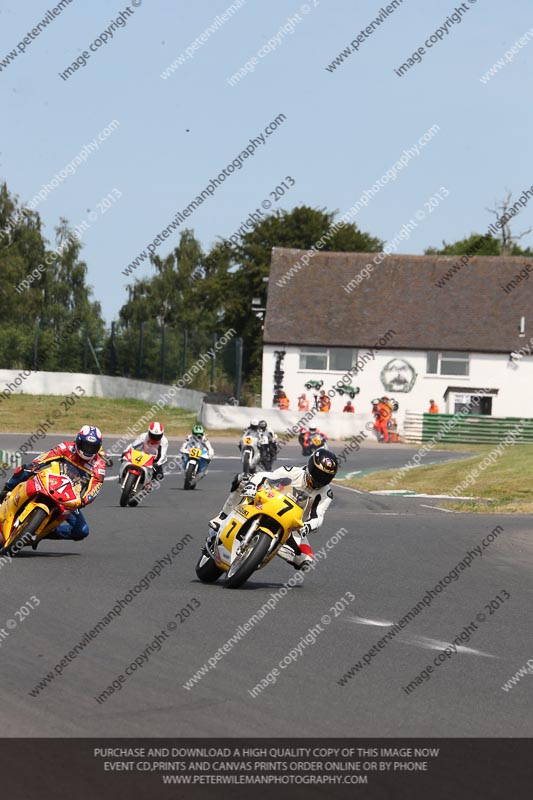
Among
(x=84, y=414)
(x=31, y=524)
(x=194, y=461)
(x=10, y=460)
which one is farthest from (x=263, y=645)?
(x=84, y=414)

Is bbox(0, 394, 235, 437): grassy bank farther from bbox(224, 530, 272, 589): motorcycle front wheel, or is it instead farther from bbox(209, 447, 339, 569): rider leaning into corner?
bbox(224, 530, 272, 589): motorcycle front wheel

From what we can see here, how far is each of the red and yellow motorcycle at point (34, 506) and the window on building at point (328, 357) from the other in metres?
47.9

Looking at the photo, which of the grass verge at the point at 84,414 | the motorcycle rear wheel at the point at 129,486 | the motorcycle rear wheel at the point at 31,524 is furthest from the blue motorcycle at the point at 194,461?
the grass verge at the point at 84,414

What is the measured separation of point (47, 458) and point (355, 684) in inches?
238

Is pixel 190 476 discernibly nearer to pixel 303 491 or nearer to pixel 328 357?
pixel 303 491

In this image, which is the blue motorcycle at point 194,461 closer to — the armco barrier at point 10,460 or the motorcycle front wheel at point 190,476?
the motorcycle front wheel at point 190,476

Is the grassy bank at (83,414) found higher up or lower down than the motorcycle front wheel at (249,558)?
lower down

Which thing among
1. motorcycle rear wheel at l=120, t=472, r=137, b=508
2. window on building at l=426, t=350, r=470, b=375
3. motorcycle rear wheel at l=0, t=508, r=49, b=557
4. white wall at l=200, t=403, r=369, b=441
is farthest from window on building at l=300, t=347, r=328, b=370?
motorcycle rear wheel at l=0, t=508, r=49, b=557

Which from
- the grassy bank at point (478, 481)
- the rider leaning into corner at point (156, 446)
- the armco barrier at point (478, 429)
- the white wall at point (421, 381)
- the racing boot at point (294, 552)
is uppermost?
the white wall at point (421, 381)

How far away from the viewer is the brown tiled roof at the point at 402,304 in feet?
199

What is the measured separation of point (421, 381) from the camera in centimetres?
6025
